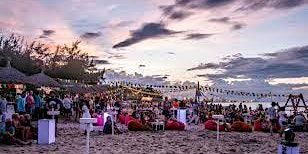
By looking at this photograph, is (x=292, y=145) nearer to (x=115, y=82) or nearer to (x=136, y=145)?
(x=136, y=145)

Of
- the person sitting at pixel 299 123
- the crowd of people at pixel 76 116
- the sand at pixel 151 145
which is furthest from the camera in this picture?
the person sitting at pixel 299 123

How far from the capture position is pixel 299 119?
76.3 ft

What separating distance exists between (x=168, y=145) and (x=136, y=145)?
1.08 metres

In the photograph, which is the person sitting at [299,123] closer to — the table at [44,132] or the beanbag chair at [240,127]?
the beanbag chair at [240,127]

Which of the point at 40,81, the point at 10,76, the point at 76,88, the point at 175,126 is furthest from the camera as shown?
the point at 76,88

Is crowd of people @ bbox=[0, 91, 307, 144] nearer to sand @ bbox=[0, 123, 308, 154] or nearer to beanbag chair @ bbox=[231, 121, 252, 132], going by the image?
beanbag chair @ bbox=[231, 121, 252, 132]

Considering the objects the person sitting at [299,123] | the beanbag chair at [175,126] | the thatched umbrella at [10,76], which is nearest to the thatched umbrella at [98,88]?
the thatched umbrella at [10,76]

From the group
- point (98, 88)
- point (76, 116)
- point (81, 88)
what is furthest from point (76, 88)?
point (76, 116)

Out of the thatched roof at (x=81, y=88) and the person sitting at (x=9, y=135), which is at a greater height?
the thatched roof at (x=81, y=88)

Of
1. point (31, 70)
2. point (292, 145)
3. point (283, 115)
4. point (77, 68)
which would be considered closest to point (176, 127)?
point (283, 115)

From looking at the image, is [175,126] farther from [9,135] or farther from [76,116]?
[9,135]

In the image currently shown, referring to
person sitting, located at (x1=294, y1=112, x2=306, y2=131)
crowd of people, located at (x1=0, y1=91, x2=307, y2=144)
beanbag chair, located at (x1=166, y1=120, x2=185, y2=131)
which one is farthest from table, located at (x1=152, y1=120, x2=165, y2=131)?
person sitting, located at (x1=294, y1=112, x2=306, y2=131)

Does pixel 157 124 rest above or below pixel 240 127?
above

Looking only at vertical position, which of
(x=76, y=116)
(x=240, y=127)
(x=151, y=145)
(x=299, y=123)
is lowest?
(x=151, y=145)
